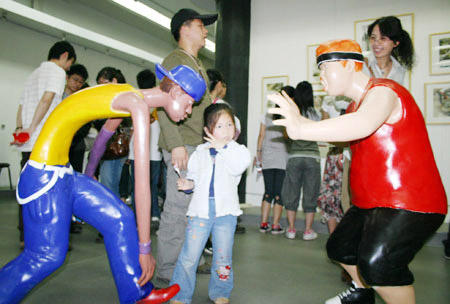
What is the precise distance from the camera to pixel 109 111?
1466 mm

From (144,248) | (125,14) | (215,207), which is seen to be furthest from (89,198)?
(125,14)

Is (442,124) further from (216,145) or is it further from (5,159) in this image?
(5,159)

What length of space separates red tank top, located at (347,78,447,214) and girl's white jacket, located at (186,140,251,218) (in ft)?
2.21

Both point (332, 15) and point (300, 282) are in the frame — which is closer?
point (300, 282)

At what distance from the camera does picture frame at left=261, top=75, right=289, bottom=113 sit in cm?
539

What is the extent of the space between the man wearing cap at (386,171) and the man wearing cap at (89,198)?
54 cm

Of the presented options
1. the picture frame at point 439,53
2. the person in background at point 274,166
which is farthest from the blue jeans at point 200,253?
the picture frame at point 439,53

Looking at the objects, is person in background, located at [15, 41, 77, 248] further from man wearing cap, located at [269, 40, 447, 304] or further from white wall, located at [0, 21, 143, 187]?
white wall, located at [0, 21, 143, 187]

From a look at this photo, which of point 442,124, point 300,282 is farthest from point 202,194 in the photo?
point 442,124

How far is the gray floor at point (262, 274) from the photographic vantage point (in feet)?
6.57

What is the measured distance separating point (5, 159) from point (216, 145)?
23.1 feet

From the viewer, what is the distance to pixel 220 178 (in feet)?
6.09

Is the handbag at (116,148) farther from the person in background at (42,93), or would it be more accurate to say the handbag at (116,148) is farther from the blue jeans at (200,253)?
the blue jeans at (200,253)

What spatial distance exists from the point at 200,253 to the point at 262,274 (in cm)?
83
